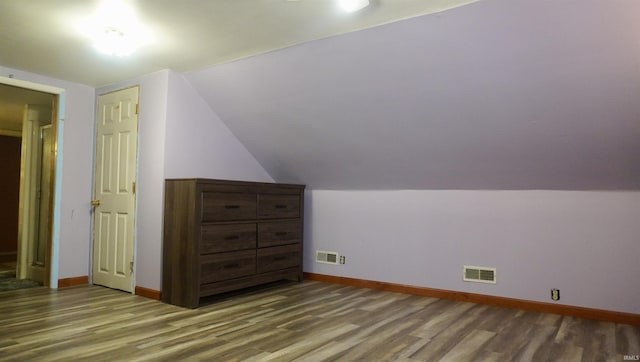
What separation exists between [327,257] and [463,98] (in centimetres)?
247

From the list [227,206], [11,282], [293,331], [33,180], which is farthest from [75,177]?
[293,331]

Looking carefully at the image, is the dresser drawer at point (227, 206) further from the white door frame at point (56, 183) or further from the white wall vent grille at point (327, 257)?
the white door frame at point (56, 183)

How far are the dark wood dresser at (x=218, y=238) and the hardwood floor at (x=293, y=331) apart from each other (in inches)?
7.2

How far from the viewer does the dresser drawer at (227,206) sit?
11.8ft

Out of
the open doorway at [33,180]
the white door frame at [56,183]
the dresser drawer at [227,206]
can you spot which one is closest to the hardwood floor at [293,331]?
the white door frame at [56,183]

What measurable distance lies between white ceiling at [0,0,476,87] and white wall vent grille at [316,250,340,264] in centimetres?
238

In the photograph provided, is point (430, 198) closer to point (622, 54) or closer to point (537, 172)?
point (537, 172)

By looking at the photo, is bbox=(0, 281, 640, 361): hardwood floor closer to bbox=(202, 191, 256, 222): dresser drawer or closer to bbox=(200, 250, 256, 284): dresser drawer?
bbox=(200, 250, 256, 284): dresser drawer

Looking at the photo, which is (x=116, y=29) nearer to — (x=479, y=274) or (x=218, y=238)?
(x=218, y=238)

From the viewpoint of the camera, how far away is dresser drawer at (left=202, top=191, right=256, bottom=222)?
360cm

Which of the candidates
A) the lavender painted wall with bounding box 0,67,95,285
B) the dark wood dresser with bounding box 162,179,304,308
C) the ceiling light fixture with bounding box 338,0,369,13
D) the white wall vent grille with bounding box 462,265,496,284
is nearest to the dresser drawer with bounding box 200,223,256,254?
the dark wood dresser with bounding box 162,179,304,308

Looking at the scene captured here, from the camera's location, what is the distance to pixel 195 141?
4.11 metres

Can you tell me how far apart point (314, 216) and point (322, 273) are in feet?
Answer: 2.17

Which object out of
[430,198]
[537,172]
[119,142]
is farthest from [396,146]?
[119,142]
